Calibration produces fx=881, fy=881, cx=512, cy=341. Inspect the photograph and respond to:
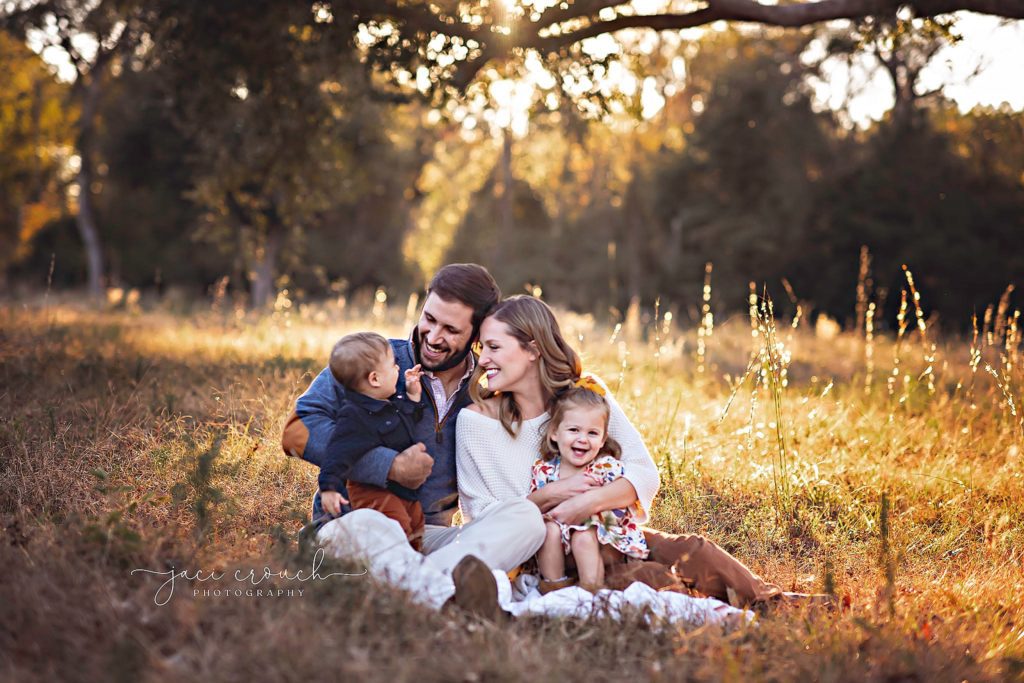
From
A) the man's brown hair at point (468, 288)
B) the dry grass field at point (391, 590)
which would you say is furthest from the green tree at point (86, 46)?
the man's brown hair at point (468, 288)

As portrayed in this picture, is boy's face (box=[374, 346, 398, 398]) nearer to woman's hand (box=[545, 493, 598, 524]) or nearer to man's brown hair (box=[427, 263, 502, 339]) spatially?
man's brown hair (box=[427, 263, 502, 339])

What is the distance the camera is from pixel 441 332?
417cm

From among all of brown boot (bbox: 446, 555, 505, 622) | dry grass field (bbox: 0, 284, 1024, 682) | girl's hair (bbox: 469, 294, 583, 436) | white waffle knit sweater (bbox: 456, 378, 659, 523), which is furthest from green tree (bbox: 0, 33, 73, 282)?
brown boot (bbox: 446, 555, 505, 622)

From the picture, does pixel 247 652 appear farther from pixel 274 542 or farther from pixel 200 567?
pixel 274 542

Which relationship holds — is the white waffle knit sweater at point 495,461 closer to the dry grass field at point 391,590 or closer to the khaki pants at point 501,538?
the khaki pants at point 501,538

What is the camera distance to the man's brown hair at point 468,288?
166 inches

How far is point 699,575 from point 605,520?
511 mm

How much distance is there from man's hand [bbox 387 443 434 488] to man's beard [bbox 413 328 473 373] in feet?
1.83

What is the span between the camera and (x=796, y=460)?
5539mm

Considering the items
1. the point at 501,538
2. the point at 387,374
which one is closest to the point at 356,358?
the point at 387,374

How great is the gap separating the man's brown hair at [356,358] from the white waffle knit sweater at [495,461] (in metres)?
0.58

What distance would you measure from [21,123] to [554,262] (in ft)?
51.4

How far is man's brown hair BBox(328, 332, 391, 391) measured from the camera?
3.74 m

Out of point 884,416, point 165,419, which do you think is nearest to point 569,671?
point 165,419
